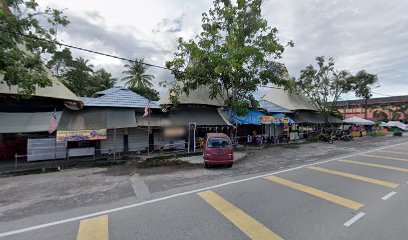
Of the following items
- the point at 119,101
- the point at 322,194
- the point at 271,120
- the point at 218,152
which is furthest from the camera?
the point at 271,120

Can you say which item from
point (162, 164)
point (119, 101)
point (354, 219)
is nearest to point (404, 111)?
point (162, 164)

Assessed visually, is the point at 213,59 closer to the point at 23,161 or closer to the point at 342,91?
the point at 23,161

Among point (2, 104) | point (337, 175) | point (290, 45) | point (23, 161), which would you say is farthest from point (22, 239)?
point (290, 45)

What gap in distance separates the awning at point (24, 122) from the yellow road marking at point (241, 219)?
12.6 metres

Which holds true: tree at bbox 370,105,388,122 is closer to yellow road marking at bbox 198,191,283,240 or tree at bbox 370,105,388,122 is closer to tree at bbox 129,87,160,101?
tree at bbox 129,87,160,101

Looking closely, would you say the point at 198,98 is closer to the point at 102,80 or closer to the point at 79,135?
the point at 79,135

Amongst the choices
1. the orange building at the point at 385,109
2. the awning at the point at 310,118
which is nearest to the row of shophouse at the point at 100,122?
the awning at the point at 310,118

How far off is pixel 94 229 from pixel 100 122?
1129 cm

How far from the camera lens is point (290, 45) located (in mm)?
17391

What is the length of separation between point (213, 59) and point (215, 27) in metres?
3.21

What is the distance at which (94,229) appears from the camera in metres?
4.93

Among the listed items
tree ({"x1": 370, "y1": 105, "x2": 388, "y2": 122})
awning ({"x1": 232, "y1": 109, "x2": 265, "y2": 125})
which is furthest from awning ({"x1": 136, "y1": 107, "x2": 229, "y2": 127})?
tree ({"x1": 370, "y1": 105, "x2": 388, "y2": 122})

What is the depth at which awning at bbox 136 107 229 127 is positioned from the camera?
685 inches

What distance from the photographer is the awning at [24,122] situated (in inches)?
514
